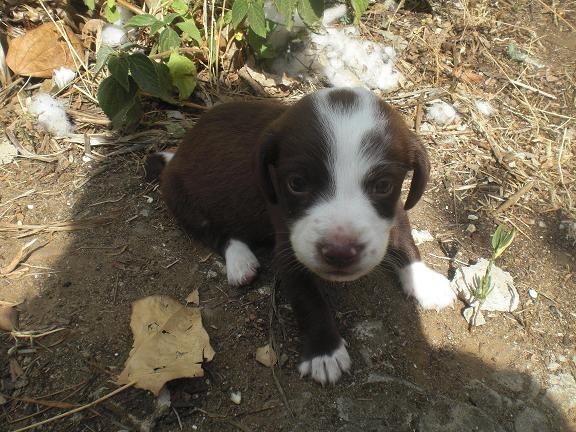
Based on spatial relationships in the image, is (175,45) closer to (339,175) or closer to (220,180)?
(220,180)

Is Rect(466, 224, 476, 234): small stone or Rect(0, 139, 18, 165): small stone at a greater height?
Rect(0, 139, 18, 165): small stone

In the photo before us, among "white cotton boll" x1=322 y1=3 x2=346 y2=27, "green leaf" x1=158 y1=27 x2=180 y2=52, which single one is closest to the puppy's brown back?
"green leaf" x1=158 y1=27 x2=180 y2=52

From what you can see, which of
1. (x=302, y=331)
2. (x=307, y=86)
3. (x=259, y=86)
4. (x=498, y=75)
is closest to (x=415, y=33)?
(x=498, y=75)

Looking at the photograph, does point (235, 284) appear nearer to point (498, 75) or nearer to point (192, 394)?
point (192, 394)

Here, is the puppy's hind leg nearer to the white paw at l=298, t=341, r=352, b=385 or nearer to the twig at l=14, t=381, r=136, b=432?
the white paw at l=298, t=341, r=352, b=385

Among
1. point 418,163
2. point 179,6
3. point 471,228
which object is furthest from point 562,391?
point 179,6

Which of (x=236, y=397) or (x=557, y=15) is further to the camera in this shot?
(x=557, y=15)

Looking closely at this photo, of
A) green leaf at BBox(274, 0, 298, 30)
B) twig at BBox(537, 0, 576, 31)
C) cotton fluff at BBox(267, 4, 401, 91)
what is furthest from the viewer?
twig at BBox(537, 0, 576, 31)
